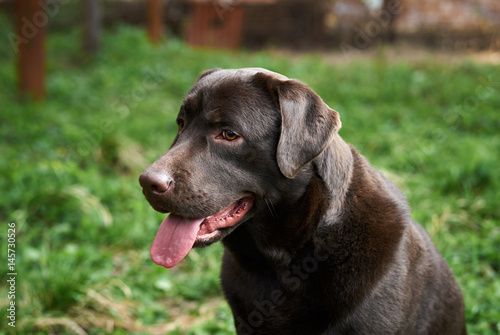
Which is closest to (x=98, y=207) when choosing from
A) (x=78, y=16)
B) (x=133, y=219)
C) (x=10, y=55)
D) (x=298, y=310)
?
(x=133, y=219)

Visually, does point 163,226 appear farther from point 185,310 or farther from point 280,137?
point 185,310

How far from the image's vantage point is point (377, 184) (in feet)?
8.07

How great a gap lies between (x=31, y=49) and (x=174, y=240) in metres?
7.59

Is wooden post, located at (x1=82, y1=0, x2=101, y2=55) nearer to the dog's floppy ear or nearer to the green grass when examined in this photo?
the green grass

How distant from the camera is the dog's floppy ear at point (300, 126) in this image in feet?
6.93

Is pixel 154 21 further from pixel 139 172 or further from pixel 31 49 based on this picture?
pixel 139 172

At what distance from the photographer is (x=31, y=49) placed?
8.51m

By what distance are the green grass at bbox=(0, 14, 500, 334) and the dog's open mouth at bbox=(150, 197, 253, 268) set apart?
4.16 feet

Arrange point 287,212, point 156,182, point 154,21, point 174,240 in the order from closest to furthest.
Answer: point 156,182 → point 174,240 → point 287,212 → point 154,21

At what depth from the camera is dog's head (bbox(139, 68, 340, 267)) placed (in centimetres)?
212

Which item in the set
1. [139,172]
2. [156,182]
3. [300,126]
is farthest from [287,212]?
[139,172]

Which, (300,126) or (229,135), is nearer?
(300,126)

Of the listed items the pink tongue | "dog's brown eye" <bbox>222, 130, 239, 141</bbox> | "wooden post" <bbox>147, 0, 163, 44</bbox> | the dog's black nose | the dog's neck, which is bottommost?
A: "wooden post" <bbox>147, 0, 163, 44</bbox>

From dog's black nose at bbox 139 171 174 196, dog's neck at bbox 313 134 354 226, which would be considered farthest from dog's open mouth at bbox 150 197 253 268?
dog's neck at bbox 313 134 354 226
